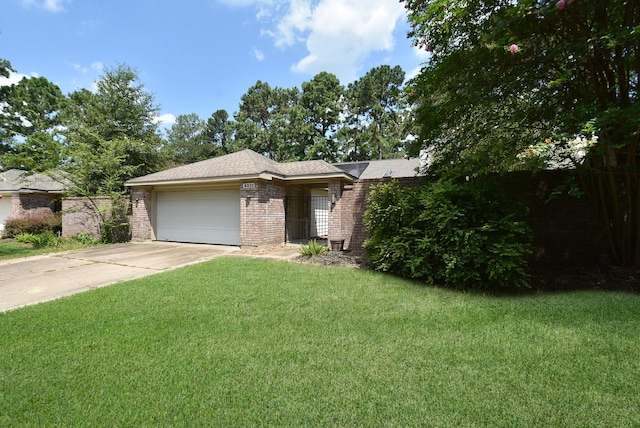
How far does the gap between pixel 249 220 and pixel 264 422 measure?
8156mm

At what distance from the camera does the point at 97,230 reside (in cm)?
1274

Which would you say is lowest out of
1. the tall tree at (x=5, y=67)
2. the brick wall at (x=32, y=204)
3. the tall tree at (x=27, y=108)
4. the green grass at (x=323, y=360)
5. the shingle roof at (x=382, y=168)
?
the green grass at (x=323, y=360)

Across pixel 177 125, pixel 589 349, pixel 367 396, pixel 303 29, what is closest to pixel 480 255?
pixel 589 349

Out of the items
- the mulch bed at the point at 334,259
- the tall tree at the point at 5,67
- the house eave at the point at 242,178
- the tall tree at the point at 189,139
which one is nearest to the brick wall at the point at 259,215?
the house eave at the point at 242,178

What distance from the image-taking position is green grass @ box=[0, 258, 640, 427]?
2.02 m

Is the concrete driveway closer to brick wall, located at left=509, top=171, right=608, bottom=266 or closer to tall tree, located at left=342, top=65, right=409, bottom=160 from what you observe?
brick wall, located at left=509, top=171, right=608, bottom=266

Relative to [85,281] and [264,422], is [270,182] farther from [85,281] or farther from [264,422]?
[264,422]

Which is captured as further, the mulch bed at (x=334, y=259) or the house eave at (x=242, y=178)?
the house eave at (x=242, y=178)

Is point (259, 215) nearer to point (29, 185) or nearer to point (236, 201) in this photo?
point (236, 201)

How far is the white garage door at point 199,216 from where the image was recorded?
10953 mm

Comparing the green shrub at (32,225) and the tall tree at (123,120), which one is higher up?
the tall tree at (123,120)

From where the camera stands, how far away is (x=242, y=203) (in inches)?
386

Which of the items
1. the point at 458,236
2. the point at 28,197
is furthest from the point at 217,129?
the point at 458,236

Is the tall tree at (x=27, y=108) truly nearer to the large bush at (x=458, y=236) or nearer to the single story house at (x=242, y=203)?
the single story house at (x=242, y=203)
